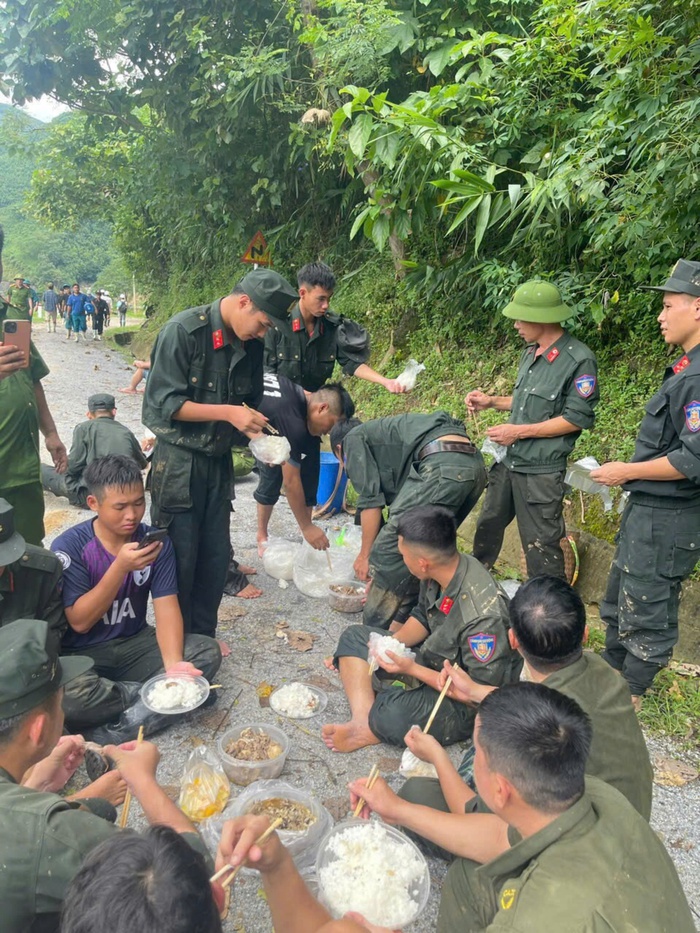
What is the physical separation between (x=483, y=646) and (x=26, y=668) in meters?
1.90

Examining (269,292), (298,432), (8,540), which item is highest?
(269,292)

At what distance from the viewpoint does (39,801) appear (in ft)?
5.08

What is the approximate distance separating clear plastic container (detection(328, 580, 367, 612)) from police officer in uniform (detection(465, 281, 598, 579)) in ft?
3.97

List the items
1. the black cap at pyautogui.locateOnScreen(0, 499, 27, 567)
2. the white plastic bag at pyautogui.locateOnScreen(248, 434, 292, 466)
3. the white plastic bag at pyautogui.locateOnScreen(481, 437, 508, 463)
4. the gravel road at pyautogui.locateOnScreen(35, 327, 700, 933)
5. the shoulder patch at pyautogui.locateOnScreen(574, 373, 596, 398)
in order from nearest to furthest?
the gravel road at pyautogui.locateOnScreen(35, 327, 700, 933) → the black cap at pyautogui.locateOnScreen(0, 499, 27, 567) → the shoulder patch at pyautogui.locateOnScreen(574, 373, 596, 398) → the white plastic bag at pyautogui.locateOnScreen(248, 434, 292, 466) → the white plastic bag at pyautogui.locateOnScreen(481, 437, 508, 463)

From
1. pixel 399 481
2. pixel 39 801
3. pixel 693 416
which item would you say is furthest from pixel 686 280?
pixel 39 801

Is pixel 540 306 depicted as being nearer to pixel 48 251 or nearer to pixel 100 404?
pixel 100 404

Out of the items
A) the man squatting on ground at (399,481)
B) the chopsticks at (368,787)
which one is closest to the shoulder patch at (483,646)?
the chopsticks at (368,787)

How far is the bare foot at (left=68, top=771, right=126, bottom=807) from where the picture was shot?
2.21 meters

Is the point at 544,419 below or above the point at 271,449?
above

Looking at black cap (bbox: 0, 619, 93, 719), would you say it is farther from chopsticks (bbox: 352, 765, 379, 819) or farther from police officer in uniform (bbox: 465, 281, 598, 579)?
police officer in uniform (bbox: 465, 281, 598, 579)

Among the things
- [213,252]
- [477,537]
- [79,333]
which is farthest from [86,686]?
[79,333]

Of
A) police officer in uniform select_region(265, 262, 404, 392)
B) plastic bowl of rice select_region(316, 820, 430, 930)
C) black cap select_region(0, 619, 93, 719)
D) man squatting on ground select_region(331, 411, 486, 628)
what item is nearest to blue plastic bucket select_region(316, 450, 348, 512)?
police officer in uniform select_region(265, 262, 404, 392)

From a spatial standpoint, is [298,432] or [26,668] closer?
[26,668]

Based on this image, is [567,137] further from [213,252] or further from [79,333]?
[79,333]
